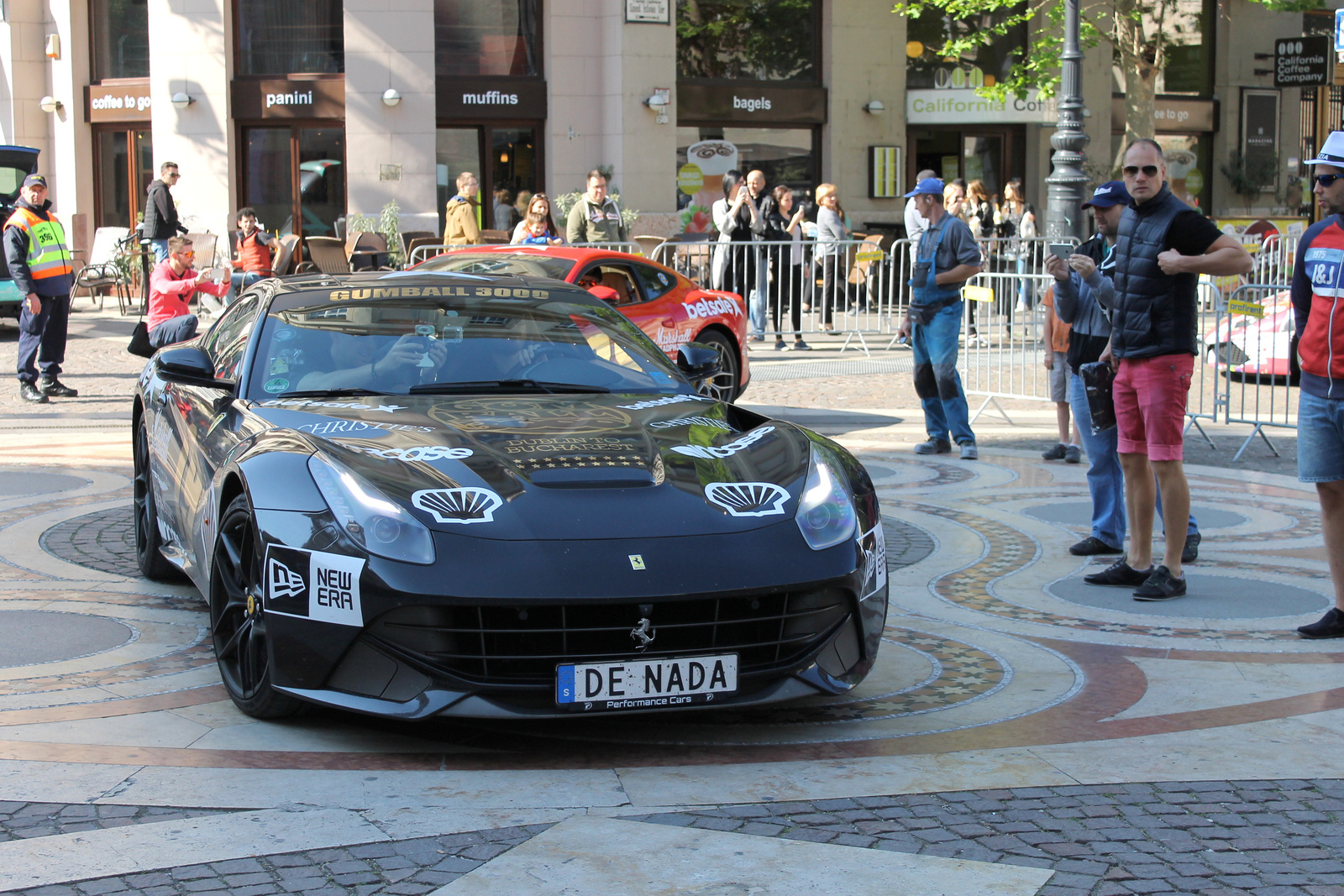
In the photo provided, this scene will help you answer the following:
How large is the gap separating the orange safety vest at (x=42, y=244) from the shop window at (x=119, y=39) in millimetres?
14519

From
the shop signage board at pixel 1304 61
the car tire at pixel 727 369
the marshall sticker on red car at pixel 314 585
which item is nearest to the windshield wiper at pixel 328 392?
the marshall sticker on red car at pixel 314 585

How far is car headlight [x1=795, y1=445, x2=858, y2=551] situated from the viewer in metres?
4.59

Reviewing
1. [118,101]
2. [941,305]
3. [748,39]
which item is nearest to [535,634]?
[941,305]

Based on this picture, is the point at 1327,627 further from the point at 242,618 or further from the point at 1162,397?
the point at 242,618

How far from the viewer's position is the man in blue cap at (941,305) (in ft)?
34.2

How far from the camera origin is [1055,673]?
551 cm

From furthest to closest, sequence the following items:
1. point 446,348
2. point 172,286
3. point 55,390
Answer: point 55,390 → point 172,286 → point 446,348

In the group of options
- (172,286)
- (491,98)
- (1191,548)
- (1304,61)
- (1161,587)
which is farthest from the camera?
(1304,61)

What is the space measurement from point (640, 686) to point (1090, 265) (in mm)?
3479

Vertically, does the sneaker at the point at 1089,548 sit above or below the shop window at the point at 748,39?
below

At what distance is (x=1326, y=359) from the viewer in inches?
234

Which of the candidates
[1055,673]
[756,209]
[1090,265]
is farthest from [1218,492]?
[756,209]

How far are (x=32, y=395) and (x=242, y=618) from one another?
969 centimetres

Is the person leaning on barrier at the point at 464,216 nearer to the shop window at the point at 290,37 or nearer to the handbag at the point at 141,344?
the shop window at the point at 290,37
